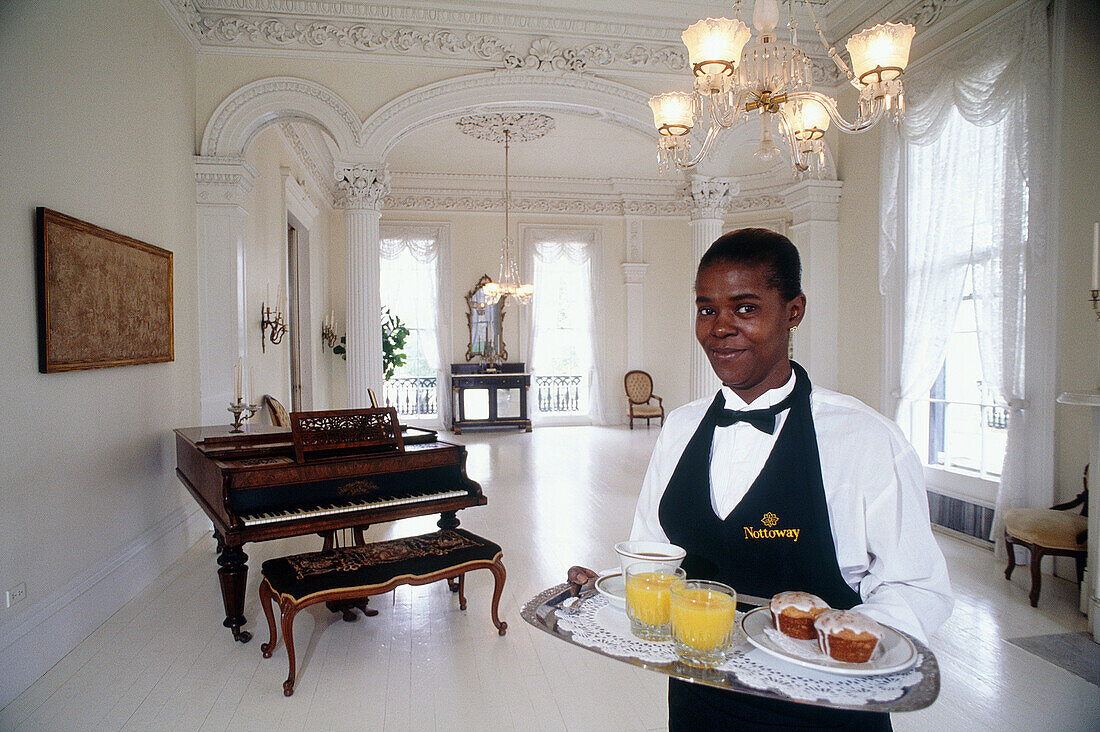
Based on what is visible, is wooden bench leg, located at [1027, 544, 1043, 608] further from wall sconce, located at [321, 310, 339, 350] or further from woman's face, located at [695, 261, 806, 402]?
wall sconce, located at [321, 310, 339, 350]

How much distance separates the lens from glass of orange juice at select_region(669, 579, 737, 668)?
106 centimetres

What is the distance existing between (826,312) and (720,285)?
544 centimetres

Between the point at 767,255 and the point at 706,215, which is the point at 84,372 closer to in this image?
the point at 767,255

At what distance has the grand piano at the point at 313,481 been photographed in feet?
10.3

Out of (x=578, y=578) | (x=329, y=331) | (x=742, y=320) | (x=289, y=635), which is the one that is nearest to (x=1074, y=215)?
(x=742, y=320)

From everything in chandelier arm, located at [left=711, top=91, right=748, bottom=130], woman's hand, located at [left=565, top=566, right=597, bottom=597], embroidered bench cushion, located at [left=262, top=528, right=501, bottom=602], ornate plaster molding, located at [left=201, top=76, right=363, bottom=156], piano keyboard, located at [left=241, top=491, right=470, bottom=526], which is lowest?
embroidered bench cushion, located at [left=262, top=528, right=501, bottom=602]

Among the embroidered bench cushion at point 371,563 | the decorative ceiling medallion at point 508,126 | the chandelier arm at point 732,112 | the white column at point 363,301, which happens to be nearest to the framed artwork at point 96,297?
the embroidered bench cushion at point 371,563

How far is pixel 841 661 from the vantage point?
100 centimetres

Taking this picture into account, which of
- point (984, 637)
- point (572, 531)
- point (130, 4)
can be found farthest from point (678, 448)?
point (130, 4)

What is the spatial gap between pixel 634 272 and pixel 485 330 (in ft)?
9.44

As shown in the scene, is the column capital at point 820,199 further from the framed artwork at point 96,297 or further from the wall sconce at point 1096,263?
the framed artwork at point 96,297

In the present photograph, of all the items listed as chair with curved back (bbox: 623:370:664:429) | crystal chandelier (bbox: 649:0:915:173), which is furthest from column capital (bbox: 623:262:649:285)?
crystal chandelier (bbox: 649:0:915:173)

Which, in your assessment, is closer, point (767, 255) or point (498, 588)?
point (767, 255)

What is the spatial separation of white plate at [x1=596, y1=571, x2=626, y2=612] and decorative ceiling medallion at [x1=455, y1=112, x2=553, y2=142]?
748 cm
